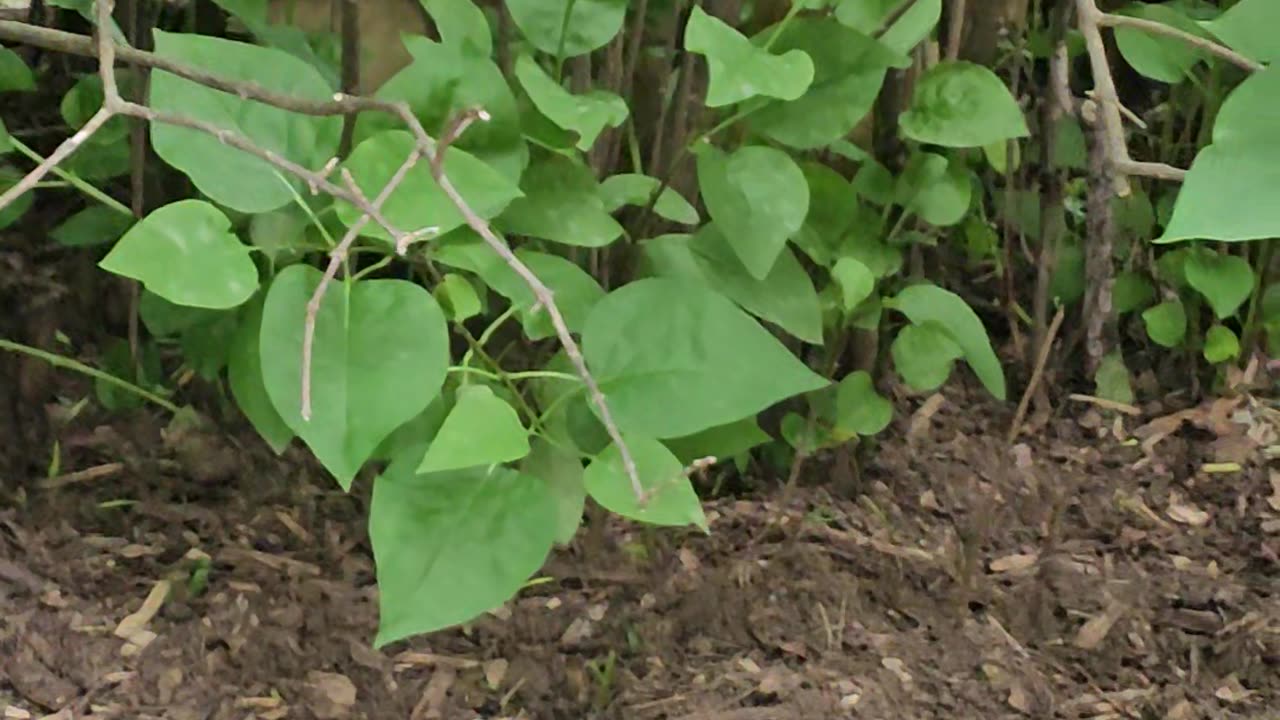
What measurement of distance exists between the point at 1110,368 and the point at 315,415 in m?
0.86

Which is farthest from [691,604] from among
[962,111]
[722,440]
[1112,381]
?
[1112,381]

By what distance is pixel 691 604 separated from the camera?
92 cm

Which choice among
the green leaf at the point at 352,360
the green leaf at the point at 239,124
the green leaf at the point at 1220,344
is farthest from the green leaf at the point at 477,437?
the green leaf at the point at 1220,344

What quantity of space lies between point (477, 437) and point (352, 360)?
2.6 inches

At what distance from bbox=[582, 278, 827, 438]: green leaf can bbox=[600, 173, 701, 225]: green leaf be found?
15cm

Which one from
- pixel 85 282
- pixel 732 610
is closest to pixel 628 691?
pixel 732 610

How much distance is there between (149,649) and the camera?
0.83 m

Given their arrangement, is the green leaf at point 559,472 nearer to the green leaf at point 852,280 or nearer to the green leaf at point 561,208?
the green leaf at point 561,208

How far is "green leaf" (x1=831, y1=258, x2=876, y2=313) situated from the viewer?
0.86m

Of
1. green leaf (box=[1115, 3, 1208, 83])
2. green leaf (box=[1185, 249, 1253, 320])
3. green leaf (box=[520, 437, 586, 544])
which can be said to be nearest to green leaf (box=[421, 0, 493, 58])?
green leaf (box=[520, 437, 586, 544])

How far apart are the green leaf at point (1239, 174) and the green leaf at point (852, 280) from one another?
397mm

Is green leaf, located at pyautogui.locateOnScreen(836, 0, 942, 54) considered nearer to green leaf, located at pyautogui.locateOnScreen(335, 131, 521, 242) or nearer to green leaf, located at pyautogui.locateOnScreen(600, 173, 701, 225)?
green leaf, located at pyautogui.locateOnScreen(600, 173, 701, 225)

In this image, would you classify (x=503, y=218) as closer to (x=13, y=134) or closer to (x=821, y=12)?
(x=821, y=12)

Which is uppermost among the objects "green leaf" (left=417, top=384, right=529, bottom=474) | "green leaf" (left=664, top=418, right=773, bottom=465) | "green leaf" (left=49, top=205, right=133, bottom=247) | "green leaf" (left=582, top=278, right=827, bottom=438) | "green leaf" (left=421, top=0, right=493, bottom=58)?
"green leaf" (left=421, top=0, right=493, bottom=58)
